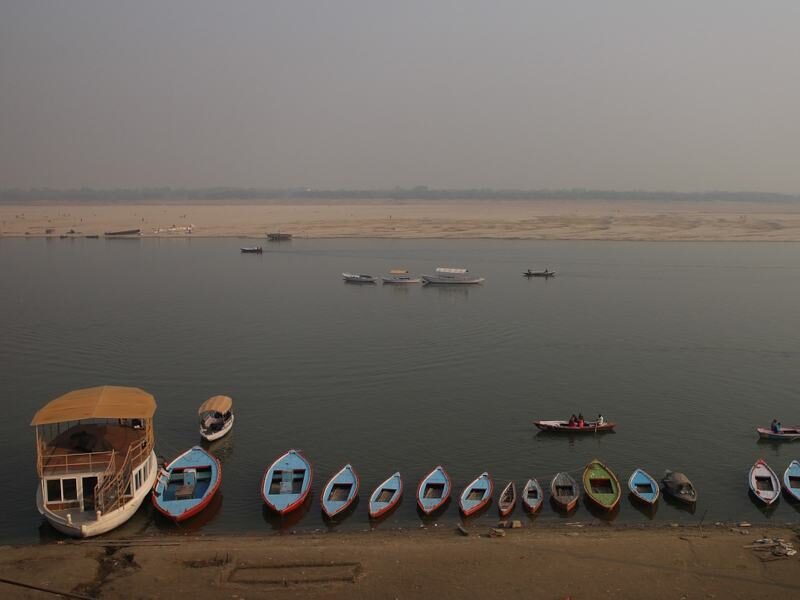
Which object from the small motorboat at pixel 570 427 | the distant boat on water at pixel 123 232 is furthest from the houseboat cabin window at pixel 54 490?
the distant boat on water at pixel 123 232

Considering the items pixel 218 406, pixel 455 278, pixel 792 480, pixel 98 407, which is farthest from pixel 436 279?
pixel 98 407

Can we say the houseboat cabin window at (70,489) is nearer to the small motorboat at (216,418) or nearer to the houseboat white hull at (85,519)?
the houseboat white hull at (85,519)

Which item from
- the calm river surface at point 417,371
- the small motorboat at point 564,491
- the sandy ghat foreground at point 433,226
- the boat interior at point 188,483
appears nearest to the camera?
the small motorboat at point 564,491

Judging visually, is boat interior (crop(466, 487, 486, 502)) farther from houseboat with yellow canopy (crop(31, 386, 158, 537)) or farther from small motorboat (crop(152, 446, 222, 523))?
houseboat with yellow canopy (crop(31, 386, 158, 537))

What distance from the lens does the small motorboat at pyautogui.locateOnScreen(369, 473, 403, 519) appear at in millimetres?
22562

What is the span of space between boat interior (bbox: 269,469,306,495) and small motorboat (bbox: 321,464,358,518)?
2.82 ft

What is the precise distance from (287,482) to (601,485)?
1001 centimetres

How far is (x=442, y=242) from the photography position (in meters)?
111

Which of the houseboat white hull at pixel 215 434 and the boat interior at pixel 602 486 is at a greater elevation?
the boat interior at pixel 602 486

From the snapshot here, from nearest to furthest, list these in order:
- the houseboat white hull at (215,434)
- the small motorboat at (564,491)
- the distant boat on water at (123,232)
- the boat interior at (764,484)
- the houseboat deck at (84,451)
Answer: the houseboat deck at (84,451) < the small motorboat at (564,491) < the boat interior at (764,484) < the houseboat white hull at (215,434) < the distant boat on water at (123,232)

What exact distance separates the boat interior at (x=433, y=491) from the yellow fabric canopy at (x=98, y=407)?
29.0 feet

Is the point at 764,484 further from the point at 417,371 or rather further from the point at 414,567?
the point at 417,371

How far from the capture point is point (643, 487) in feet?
79.2

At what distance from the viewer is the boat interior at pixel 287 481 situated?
23.6 metres
